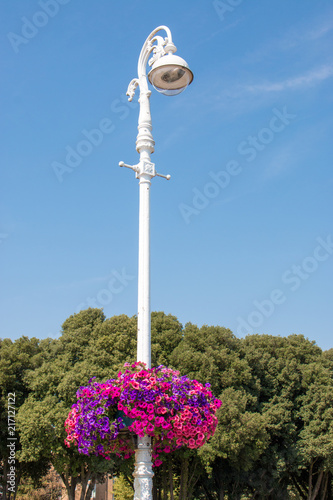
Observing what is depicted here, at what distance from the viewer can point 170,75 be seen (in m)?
7.59

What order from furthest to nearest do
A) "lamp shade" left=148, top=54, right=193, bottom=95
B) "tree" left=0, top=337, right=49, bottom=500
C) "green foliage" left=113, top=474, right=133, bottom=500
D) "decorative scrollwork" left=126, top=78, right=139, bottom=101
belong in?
"green foliage" left=113, top=474, right=133, bottom=500
"tree" left=0, top=337, right=49, bottom=500
"decorative scrollwork" left=126, top=78, right=139, bottom=101
"lamp shade" left=148, top=54, right=193, bottom=95

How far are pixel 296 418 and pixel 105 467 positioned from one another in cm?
1090

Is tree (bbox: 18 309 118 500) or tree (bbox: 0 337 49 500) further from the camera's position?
tree (bbox: 0 337 49 500)

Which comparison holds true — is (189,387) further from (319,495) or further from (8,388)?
(319,495)

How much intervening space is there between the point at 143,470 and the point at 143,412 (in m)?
0.75

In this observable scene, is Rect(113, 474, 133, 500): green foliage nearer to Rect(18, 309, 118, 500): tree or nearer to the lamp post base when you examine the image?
Rect(18, 309, 118, 500): tree

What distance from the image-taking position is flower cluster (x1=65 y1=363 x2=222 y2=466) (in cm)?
608

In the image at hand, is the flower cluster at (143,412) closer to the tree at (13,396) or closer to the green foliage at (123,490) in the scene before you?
the tree at (13,396)

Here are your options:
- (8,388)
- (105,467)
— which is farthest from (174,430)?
(8,388)

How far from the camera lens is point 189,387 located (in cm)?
658

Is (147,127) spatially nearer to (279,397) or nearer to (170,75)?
(170,75)

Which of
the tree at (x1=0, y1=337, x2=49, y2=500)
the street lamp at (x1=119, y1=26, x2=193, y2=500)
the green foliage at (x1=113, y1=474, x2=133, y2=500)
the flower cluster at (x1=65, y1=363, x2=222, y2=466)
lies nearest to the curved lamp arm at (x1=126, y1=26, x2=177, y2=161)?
the street lamp at (x1=119, y1=26, x2=193, y2=500)

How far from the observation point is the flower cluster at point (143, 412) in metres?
6.08

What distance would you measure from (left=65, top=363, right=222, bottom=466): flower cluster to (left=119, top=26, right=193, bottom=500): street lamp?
455 millimetres
